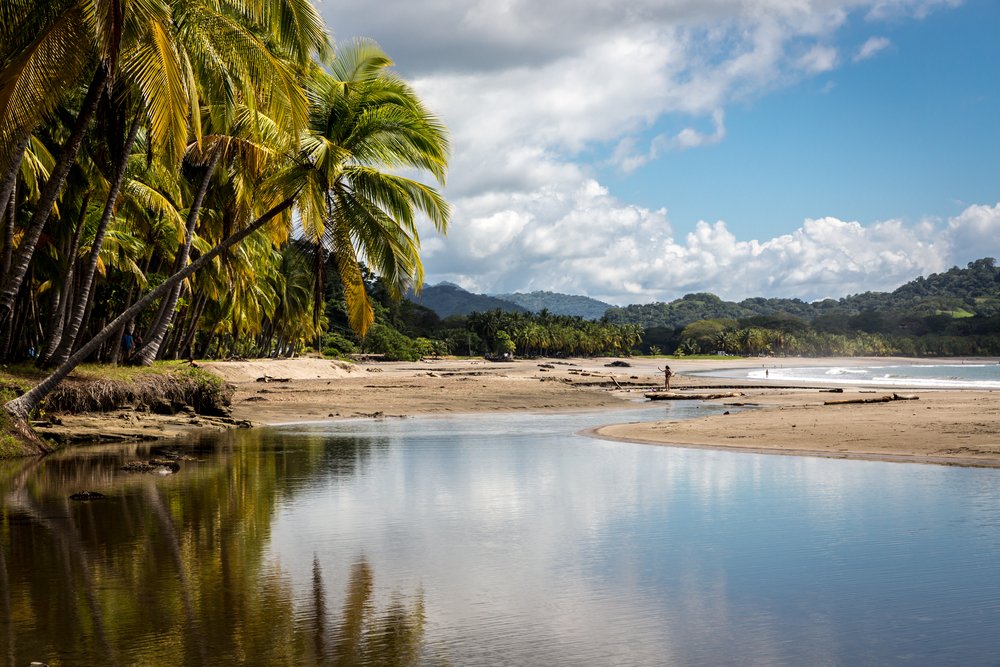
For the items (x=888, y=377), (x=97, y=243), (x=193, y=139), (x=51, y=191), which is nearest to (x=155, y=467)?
(x=51, y=191)

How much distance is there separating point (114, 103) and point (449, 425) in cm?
1374

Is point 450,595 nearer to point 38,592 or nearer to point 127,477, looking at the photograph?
point 38,592

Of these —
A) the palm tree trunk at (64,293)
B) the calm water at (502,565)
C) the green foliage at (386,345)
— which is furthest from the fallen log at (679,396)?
the green foliage at (386,345)

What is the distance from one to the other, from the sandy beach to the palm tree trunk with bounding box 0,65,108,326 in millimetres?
10645

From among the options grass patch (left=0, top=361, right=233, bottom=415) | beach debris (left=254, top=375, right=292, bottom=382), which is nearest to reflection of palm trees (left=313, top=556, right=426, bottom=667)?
grass patch (left=0, top=361, right=233, bottom=415)

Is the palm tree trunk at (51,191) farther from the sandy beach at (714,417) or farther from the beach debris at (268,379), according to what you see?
the beach debris at (268,379)

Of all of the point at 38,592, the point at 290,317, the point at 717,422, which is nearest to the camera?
the point at 38,592

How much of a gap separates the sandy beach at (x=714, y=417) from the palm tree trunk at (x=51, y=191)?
10.6 meters

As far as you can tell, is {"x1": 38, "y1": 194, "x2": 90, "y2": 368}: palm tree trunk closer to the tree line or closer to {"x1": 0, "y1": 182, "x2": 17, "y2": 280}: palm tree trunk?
the tree line

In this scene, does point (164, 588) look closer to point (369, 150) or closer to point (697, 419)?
point (369, 150)

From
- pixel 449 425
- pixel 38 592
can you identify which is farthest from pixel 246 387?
pixel 38 592

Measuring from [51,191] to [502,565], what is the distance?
12.4 meters

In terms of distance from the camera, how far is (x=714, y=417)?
85.6ft

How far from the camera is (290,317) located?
6094cm
